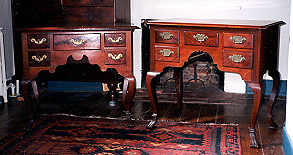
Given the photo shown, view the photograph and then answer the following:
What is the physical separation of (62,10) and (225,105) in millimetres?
1963

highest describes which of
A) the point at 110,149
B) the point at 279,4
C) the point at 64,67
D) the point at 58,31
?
the point at 279,4

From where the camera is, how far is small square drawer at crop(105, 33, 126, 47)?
3314 mm

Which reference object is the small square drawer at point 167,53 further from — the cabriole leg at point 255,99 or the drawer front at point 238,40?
the cabriole leg at point 255,99

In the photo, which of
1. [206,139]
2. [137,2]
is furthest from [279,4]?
[206,139]

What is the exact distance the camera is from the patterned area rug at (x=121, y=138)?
117 inches

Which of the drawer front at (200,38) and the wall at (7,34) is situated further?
the wall at (7,34)

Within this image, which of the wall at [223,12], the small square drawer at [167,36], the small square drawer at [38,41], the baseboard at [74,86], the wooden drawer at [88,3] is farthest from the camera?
the baseboard at [74,86]

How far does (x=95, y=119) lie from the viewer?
3.74m

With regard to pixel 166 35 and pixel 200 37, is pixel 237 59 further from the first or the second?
pixel 166 35

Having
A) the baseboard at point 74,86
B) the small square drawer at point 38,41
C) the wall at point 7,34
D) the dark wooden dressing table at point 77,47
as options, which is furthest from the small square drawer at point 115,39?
the wall at point 7,34

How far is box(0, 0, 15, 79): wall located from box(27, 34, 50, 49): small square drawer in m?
1.49

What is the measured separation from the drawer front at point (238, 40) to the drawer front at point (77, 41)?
1040 mm

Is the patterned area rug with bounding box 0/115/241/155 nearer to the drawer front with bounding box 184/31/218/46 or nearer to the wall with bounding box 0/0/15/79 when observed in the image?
the drawer front with bounding box 184/31/218/46

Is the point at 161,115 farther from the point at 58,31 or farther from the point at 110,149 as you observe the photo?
the point at 58,31
